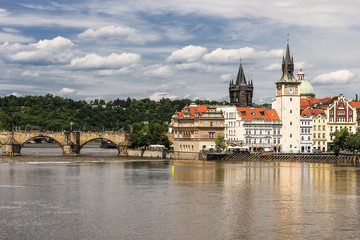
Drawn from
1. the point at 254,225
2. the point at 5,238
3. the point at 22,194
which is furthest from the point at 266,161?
the point at 5,238

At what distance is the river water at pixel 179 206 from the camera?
4584 cm

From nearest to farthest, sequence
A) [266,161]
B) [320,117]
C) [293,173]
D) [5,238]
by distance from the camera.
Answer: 1. [5,238]
2. [293,173]
3. [266,161]
4. [320,117]

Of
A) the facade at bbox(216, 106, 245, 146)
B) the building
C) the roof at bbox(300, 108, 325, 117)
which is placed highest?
the building

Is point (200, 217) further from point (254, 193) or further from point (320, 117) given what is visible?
point (320, 117)

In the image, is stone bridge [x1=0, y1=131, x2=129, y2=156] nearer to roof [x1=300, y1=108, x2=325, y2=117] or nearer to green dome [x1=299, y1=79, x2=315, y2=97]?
roof [x1=300, y1=108, x2=325, y2=117]

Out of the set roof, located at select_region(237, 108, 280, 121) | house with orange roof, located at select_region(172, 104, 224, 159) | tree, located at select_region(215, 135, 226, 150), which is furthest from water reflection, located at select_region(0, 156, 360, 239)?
roof, located at select_region(237, 108, 280, 121)

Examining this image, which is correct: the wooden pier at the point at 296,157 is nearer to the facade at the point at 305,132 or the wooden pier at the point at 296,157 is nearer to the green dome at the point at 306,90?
the facade at the point at 305,132

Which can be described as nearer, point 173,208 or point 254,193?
point 173,208

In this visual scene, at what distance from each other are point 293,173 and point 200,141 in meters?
43.7

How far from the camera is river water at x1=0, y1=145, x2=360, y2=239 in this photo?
4584 centimetres

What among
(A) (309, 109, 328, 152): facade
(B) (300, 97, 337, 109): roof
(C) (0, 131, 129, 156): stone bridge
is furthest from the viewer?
(B) (300, 97, 337, 109): roof

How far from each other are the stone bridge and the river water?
61485 millimetres

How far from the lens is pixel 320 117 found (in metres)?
142

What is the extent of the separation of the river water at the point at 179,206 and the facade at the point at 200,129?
154 feet
